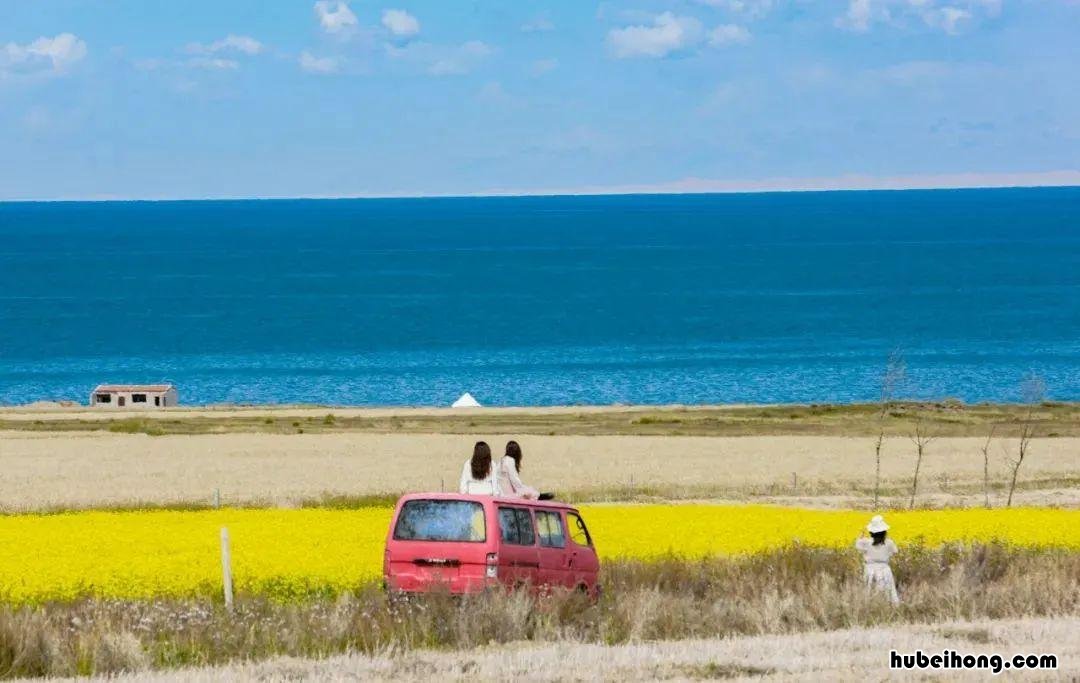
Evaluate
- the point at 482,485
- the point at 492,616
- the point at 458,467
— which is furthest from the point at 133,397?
the point at 492,616

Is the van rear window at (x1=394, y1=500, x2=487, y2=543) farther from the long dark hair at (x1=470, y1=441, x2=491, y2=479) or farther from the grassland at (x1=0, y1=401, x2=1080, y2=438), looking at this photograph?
the grassland at (x1=0, y1=401, x2=1080, y2=438)

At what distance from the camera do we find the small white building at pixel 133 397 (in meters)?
85.5

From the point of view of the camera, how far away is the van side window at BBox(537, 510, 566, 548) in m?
19.4

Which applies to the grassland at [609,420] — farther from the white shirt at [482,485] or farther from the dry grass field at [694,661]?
the dry grass field at [694,661]

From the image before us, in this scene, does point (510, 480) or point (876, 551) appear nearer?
point (876, 551)

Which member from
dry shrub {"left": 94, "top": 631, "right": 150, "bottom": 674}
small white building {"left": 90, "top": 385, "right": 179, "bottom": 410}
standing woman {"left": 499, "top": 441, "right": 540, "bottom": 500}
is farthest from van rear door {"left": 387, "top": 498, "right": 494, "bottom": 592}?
small white building {"left": 90, "top": 385, "right": 179, "bottom": 410}

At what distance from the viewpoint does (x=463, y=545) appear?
18.3 metres

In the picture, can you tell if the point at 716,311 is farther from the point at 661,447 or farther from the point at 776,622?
the point at 776,622

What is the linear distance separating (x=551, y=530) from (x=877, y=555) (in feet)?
12.0

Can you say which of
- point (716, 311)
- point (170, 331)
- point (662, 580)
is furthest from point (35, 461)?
point (716, 311)

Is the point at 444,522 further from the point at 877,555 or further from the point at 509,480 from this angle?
the point at 877,555

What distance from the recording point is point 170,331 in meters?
158

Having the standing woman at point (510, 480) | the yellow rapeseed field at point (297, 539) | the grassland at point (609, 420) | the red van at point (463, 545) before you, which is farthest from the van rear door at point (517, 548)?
the grassland at point (609, 420)

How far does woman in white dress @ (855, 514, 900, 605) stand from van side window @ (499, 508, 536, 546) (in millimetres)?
3739
